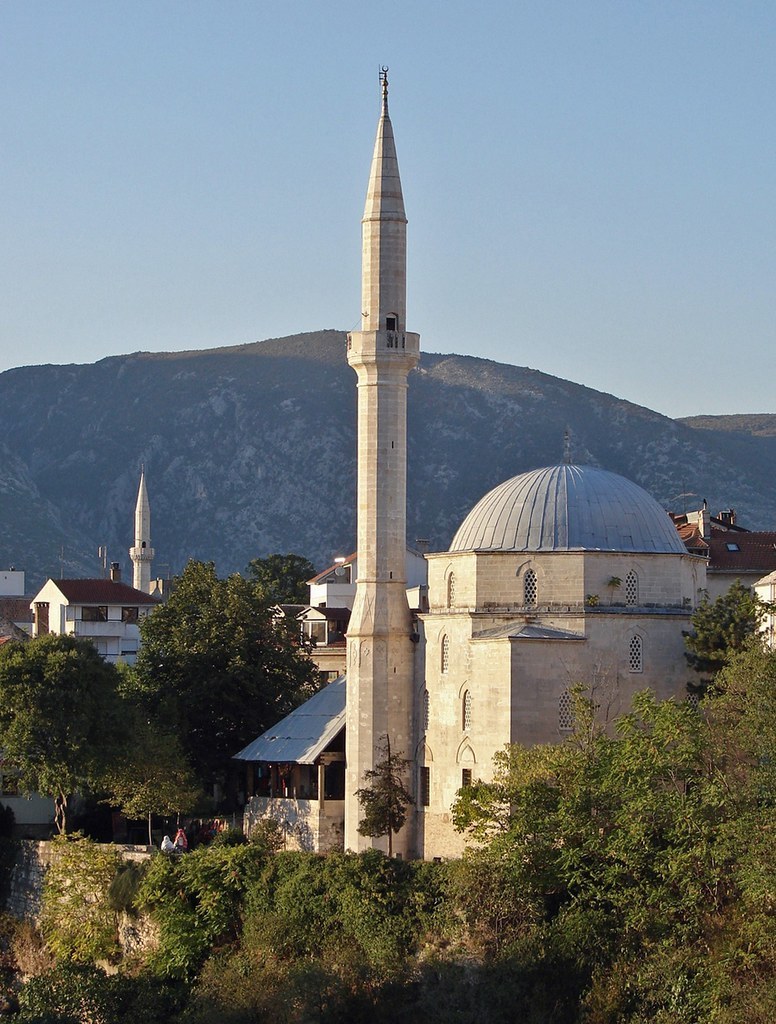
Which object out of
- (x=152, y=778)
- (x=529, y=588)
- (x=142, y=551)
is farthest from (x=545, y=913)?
(x=142, y=551)

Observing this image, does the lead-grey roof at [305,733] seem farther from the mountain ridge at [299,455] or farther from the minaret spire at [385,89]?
the mountain ridge at [299,455]

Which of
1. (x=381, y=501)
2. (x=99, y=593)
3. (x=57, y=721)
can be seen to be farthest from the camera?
(x=99, y=593)

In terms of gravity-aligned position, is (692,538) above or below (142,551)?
below

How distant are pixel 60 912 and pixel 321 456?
364 feet

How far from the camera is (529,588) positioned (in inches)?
1567

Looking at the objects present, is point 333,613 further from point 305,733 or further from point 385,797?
point 385,797

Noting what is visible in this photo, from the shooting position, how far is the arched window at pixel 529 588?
39750mm

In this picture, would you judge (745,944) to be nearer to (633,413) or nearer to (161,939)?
(161,939)

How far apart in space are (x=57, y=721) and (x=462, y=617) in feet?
33.0

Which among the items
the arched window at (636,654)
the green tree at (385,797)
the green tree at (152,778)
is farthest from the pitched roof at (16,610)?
the arched window at (636,654)

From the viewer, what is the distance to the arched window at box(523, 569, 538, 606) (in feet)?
130

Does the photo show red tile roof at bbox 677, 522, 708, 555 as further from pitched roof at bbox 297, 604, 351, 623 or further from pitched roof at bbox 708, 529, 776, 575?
pitched roof at bbox 297, 604, 351, 623

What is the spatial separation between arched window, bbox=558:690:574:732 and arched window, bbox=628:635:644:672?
64.6 inches

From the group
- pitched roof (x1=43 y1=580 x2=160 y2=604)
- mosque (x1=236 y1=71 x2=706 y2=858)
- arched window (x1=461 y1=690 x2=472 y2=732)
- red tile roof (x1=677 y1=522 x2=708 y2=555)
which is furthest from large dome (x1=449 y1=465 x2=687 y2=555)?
pitched roof (x1=43 y1=580 x2=160 y2=604)
